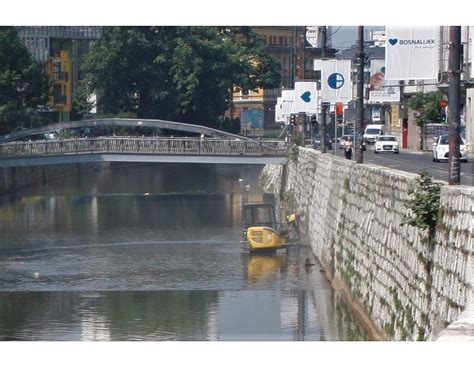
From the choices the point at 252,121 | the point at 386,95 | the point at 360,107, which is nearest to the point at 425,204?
the point at 360,107

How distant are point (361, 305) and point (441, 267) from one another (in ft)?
33.0

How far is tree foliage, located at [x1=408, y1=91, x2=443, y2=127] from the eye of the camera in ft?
267

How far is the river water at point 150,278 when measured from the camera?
31.2 metres

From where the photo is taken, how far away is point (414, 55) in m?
29.6

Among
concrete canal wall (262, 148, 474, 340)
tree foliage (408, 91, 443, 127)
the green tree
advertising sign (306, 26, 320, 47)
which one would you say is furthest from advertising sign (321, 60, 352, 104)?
tree foliage (408, 91, 443, 127)

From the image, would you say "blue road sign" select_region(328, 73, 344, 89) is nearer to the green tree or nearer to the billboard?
the green tree

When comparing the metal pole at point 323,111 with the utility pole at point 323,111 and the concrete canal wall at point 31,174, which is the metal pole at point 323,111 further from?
the concrete canal wall at point 31,174

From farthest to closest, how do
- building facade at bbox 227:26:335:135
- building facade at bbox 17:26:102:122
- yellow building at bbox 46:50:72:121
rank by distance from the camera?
building facade at bbox 227:26:335:135
building facade at bbox 17:26:102:122
yellow building at bbox 46:50:72:121

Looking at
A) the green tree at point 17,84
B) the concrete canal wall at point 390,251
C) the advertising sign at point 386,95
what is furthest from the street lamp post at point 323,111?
the advertising sign at point 386,95

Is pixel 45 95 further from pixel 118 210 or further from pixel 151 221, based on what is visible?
pixel 151 221

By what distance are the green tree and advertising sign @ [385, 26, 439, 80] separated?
46.5m

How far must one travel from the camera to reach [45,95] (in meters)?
79.1

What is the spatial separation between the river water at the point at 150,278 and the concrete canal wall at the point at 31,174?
3.07 metres

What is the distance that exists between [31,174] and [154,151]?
1629 centimetres
